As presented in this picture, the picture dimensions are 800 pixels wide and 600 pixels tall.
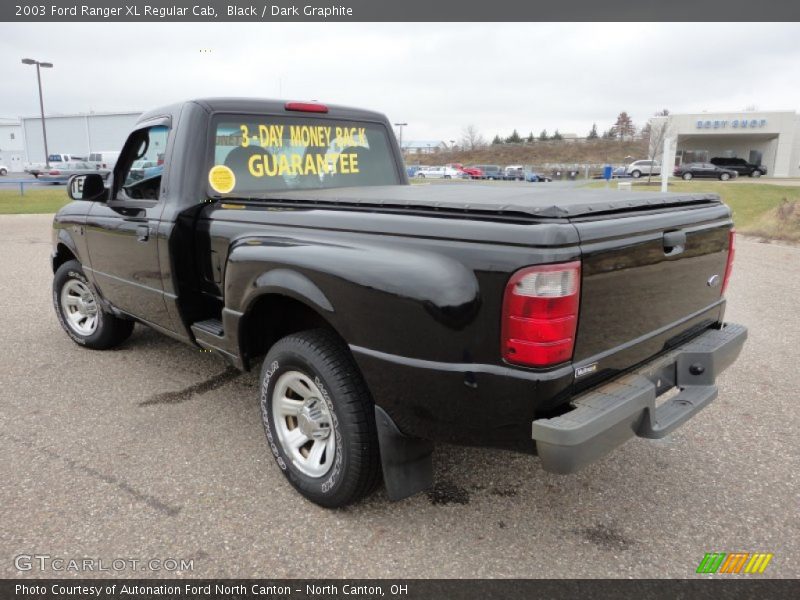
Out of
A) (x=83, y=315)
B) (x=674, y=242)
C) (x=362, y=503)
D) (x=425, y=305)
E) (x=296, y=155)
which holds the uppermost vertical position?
(x=296, y=155)

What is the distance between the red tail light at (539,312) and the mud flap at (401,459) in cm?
61

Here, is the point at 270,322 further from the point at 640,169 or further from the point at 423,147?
the point at 423,147

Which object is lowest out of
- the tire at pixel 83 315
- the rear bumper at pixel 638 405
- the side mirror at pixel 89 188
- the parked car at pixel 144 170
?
the tire at pixel 83 315

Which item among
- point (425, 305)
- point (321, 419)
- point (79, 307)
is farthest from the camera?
point (79, 307)

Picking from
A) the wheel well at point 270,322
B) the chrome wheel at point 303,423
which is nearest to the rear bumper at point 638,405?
the chrome wheel at point 303,423

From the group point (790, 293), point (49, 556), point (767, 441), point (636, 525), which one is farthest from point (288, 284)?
point (790, 293)

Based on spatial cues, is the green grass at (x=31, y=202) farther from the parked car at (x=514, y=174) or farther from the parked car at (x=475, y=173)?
the parked car at (x=514, y=174)

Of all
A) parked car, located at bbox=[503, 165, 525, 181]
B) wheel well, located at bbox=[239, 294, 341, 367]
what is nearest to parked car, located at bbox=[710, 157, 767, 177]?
parked car, located at bbox=[503, 165, 525, 181]

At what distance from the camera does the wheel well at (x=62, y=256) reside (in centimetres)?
498

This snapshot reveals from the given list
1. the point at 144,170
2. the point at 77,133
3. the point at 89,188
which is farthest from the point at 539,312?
the point at 77,133

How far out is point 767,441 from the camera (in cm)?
335

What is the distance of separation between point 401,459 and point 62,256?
4.16 m

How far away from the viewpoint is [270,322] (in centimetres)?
302

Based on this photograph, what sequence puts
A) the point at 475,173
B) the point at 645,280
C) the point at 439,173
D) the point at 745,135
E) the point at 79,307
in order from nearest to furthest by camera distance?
the point at 645,280 < the point at 79,307 < the point at 475,173 < the point at 745,135 < the point at 439,173
